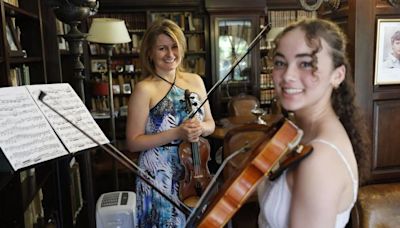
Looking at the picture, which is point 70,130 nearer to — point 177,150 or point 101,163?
point 177,150

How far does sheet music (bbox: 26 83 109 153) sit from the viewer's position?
135 cm

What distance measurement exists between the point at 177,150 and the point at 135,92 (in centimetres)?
31

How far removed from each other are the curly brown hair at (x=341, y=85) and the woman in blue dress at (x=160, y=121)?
27.7 inches

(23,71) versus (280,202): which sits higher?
(23,71)

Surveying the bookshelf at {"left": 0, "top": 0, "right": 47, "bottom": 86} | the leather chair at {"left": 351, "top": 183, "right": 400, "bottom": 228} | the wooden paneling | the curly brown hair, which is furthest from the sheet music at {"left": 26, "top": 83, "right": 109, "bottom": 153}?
the wooden paneling

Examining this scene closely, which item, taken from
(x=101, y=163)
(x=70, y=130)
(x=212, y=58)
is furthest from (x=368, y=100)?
(x=212, y=58)

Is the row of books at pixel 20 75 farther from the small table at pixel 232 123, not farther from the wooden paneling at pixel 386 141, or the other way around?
the wooden paneling at pixel 386 141

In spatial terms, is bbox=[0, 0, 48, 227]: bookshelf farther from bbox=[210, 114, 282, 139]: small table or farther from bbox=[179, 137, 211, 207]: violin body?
bbox=[210, 114, 282, 139]: small table

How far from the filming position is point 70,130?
54.7 inches

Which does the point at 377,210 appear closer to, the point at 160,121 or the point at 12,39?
the point at 160,121

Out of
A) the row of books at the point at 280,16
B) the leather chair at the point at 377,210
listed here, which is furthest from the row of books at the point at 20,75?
the row of books at the point at 280,16

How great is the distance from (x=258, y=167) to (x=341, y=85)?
38cm

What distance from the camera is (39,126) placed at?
1.29 m

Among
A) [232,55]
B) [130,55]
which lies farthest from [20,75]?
[232,55]
